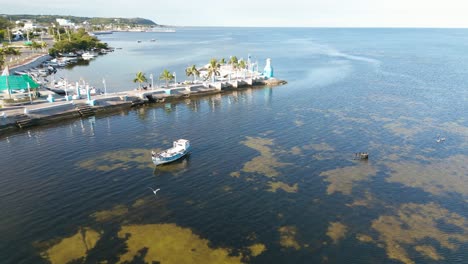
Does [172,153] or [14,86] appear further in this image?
[14,86]

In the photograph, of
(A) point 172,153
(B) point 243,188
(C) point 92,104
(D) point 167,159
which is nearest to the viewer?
(B) point 243,188

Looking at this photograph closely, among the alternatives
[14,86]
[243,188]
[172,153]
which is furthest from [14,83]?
[243,188]

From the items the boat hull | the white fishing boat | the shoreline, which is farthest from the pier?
the boat hull

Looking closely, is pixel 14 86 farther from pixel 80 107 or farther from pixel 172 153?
pixel 172 153

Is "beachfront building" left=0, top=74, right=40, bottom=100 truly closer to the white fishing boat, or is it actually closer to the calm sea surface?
the calm sea surface

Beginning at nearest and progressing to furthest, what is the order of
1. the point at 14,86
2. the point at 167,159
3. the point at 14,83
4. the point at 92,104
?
1. the point at 167,159
2. the point at 14,86
3. the point at 14,83
4. the point at 92,104

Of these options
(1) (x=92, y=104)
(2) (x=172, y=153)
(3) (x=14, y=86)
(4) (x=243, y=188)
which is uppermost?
(3) (x=14, y=86)
